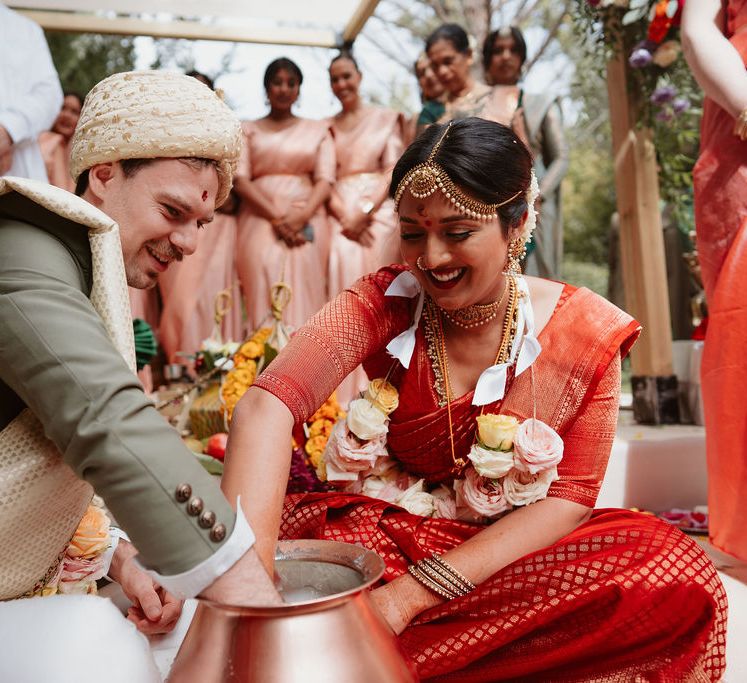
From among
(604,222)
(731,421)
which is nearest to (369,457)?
(731,421)

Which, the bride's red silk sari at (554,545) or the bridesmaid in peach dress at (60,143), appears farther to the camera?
the bridesmaid in peach dress at (60,143)

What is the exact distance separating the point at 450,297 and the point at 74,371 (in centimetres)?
109

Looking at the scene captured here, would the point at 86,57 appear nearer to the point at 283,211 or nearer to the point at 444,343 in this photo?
the point at 283,211

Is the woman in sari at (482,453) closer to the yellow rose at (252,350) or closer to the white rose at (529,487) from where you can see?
the white rose at (529,487)

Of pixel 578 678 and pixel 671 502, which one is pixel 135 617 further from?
pixel 671 502

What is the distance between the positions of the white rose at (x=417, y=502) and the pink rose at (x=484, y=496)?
0.35 ft

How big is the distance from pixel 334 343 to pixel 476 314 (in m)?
0.40

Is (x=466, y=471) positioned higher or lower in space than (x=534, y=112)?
lower

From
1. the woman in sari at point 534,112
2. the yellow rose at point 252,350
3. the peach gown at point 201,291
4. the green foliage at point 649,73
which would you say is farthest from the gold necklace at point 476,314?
the peach gown at point 201,291

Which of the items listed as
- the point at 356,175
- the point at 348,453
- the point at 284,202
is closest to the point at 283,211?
the point at 284,202

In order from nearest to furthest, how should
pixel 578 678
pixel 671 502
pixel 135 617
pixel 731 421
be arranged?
pixel 135 617 → pixel 578 678 → pixel 731 421 → pixel 671 502

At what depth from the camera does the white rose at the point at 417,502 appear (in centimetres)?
209

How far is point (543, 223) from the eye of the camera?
548 centimetres

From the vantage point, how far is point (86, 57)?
1121 cm
